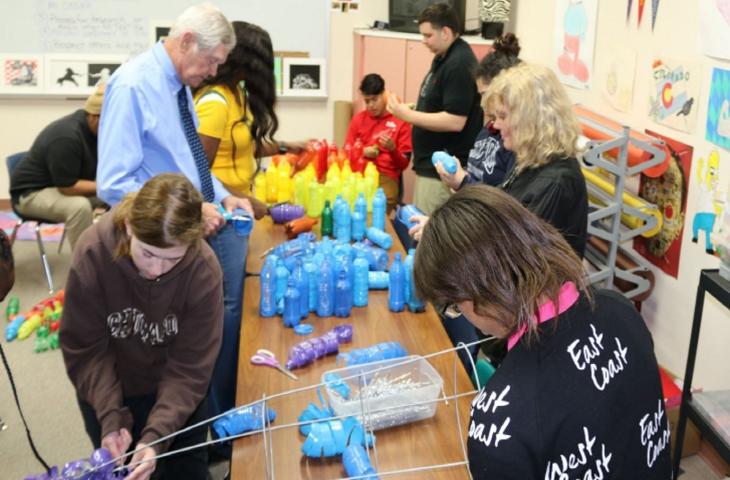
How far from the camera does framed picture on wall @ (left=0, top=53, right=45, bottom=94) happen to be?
611 centimetres

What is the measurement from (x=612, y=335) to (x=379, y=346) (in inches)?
44.3

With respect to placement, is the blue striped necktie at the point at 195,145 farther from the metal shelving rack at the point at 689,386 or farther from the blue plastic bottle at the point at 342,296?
the metal shelving rack at the point at 689,386

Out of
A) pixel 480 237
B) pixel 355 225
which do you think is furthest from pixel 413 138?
pixel 480 237

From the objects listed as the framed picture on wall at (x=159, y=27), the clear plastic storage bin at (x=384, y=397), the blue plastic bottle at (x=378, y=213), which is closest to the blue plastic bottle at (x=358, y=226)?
the blue plastic bottle at (x=378, y=213)

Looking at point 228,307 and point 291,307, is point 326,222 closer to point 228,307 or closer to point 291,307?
point 228,307

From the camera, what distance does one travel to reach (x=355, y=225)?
10.6 feet

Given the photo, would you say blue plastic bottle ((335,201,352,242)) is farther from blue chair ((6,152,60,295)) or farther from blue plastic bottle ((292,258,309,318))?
Answer: blue chair ((6,152,60,295))

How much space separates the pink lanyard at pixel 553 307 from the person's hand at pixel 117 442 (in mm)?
1253

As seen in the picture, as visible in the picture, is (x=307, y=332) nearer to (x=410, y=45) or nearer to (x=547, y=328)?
(x=547, y=328)

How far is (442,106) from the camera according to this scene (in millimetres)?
3980

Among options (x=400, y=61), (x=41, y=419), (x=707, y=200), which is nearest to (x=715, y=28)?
(x=707, y=200)

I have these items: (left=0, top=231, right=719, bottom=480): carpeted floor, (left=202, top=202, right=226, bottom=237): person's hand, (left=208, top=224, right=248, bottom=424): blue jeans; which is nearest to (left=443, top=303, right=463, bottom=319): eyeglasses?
(left=202, top=202, right=226, bottom=237): person's hand

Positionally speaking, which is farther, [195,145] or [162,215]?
[195,145]

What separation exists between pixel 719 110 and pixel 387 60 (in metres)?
3.38
